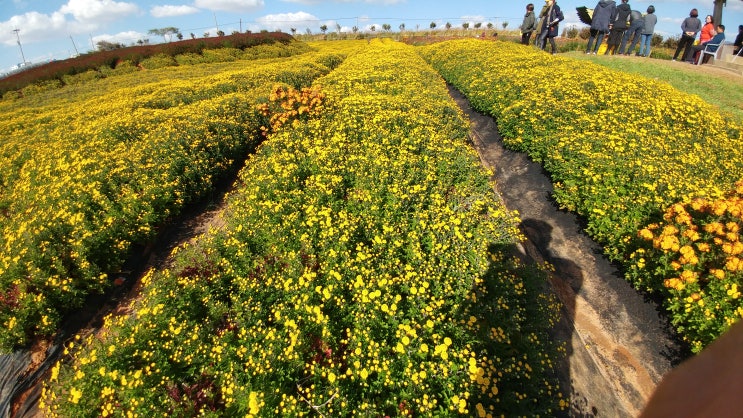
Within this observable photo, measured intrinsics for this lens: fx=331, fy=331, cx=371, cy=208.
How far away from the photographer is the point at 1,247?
22.5 ft

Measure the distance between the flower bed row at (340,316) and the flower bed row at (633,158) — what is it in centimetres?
202

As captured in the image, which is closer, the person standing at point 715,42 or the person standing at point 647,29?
the person standing at point 715,42

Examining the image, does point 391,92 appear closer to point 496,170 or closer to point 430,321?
point 496,170

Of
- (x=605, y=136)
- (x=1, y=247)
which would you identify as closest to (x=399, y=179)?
(x=605, y=136)

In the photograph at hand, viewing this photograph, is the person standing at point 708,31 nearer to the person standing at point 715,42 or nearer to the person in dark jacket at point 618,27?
the person standing at point 715,42

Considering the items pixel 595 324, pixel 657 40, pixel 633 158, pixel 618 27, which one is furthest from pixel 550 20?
pixel 595 324

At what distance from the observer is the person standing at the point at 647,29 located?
2042cm

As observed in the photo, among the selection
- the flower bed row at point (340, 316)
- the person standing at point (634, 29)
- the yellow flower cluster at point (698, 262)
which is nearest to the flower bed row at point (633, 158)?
the yellow flower cluster at point (698, 262)

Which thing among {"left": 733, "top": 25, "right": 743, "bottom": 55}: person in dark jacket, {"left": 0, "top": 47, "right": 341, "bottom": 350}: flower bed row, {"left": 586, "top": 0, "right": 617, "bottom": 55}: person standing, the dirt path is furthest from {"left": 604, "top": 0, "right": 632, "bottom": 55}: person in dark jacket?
{"left": 0, "top": 47, "right": 341, "bottom": 350}: flower bed row

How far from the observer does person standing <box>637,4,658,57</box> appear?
67.0 feet

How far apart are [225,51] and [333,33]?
38.1 metres

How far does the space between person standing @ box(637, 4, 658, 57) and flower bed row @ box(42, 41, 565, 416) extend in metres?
22.4

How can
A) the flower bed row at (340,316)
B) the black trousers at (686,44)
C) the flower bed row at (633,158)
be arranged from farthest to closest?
the black trousers at (686,44)
the flower bed row at (633,158)
the flower bed row at (340,316)

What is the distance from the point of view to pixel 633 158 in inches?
295
